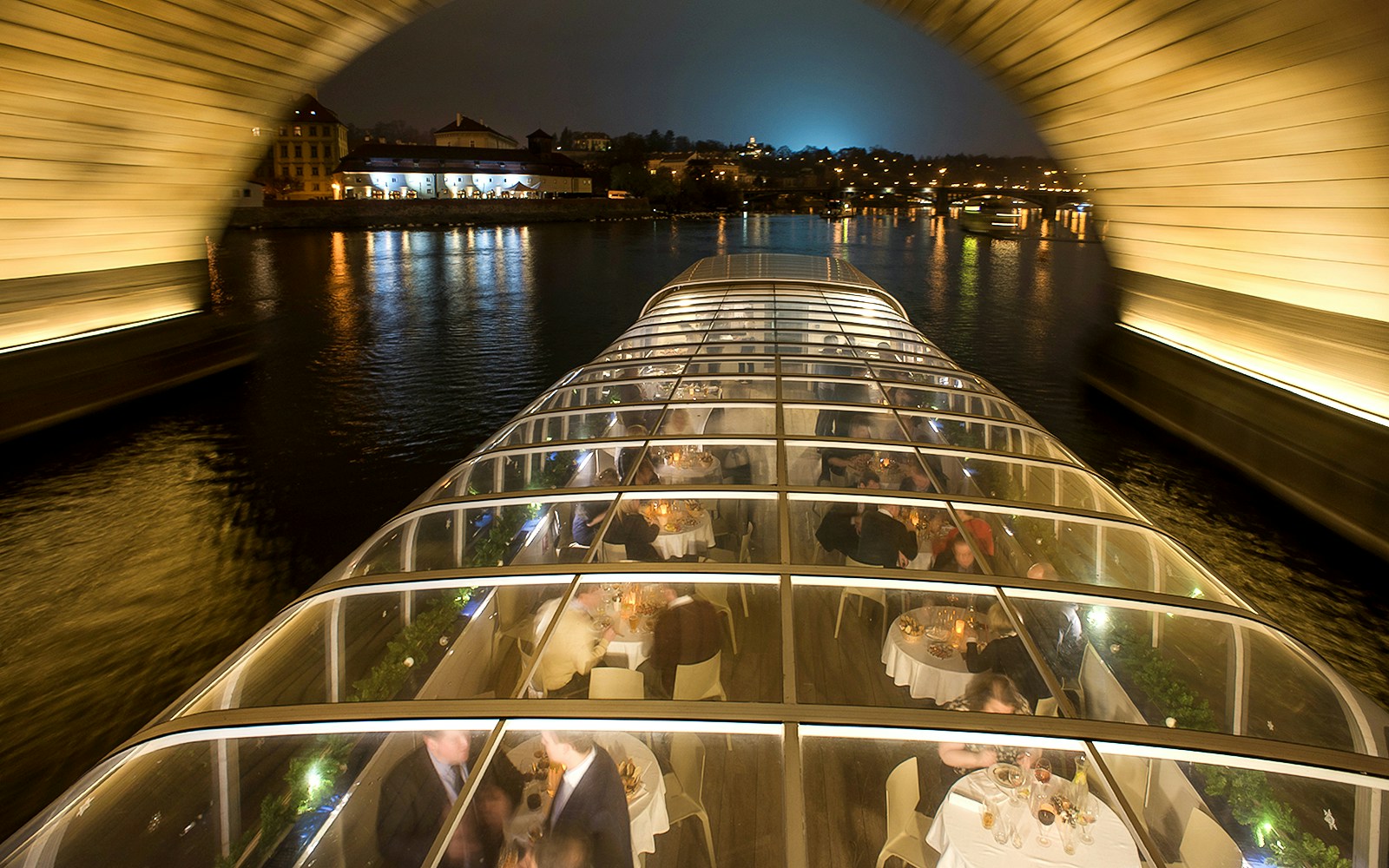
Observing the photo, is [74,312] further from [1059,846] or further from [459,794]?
[1059,846]

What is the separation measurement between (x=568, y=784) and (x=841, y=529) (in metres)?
2.80

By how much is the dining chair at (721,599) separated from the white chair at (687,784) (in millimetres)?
884

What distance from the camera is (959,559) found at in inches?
191

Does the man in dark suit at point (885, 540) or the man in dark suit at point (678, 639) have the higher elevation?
the man in dark suit at point (885, 540)

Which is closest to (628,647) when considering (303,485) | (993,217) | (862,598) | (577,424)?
(862,598)

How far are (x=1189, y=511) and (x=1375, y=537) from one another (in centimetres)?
222

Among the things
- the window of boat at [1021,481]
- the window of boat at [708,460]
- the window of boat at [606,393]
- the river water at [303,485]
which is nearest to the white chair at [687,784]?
the window of boat at [708,460]

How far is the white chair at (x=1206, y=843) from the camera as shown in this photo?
316 centimetres

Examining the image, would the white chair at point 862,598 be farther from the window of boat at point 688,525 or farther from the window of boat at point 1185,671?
the window of boat at point 1185,671

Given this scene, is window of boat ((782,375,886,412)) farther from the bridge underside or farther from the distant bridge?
the distant bridge

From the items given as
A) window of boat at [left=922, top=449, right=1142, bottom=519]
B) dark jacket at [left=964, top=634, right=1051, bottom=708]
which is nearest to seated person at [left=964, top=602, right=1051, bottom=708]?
dark jacket at [left=964, top=634, right=1051, bottom=708]

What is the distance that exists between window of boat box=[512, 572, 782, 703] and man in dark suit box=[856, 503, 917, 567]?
144cm

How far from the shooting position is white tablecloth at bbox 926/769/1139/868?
3352mm

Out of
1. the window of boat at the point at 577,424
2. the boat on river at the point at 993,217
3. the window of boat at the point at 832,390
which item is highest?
the boat on river at the point at 993,217
